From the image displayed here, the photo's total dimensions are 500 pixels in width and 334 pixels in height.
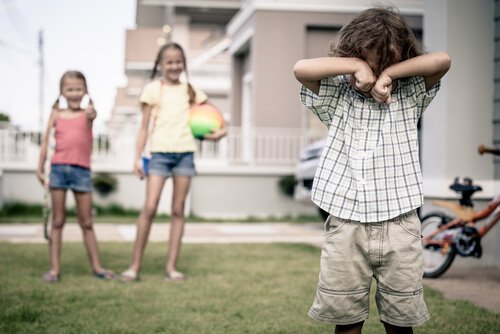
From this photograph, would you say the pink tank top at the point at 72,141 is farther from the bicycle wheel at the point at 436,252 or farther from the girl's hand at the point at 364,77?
the girl's hand at the point at 364,77

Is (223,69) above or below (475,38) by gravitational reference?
above

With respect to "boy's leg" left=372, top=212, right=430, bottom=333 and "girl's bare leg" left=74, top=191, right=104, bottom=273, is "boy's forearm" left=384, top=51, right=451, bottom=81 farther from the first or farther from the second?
"girl's bare leg" left=74, top=191, right=104, bottom=273

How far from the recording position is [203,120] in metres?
5.81

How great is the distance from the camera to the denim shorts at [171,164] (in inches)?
229

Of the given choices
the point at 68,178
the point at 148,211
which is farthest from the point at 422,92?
the point at 68,178

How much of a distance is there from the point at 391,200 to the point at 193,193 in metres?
11.7

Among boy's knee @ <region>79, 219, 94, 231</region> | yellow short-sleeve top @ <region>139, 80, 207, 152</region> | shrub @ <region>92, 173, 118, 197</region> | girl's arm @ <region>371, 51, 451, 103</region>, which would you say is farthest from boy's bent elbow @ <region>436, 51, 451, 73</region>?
shrub @ <region>92, 173, 118, 197</region>

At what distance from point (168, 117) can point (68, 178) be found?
36.1 inches

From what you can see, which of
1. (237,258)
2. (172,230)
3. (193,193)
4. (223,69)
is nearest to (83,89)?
(172,230)

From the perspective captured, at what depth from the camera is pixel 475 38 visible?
6656mm

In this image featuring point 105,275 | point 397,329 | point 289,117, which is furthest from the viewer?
point 289,117

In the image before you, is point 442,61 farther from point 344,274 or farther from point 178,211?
point 178,211

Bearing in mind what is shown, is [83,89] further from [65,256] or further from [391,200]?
[391,200]

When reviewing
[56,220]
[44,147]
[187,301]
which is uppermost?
[44,147]
